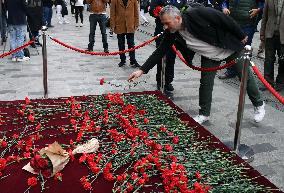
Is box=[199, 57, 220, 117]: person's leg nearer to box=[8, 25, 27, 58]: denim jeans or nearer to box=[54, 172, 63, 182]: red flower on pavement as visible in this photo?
box=[54, 172, 63, 182]: red flower on pavement

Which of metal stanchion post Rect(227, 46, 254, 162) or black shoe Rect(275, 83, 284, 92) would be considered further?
black shoe Rect(275, 83, 284, 92)

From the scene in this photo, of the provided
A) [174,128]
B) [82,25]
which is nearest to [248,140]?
[174,128]

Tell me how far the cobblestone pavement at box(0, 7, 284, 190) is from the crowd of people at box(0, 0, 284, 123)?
299mm

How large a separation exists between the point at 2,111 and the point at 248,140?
10.4ft

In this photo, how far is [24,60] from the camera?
29.6ft

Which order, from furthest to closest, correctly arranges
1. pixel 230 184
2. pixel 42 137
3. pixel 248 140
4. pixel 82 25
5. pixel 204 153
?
pixel 82 25 → pixel 248 140 → pixel 42 137 → pixel 204 153 → pixel 230 184

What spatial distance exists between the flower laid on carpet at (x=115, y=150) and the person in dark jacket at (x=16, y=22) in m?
3.81

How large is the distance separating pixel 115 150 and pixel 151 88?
3.12 m

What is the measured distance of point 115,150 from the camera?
393cm

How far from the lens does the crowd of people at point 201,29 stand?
4.73m

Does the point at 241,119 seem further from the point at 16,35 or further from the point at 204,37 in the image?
the point at 16,35

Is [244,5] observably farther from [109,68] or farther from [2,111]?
[2,111]

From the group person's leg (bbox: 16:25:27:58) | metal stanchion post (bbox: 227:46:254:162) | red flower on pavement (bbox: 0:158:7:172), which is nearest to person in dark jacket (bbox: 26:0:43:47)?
person's leg (bbox: 16:25:27:58)

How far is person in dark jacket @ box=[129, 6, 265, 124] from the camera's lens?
15.2 feet
